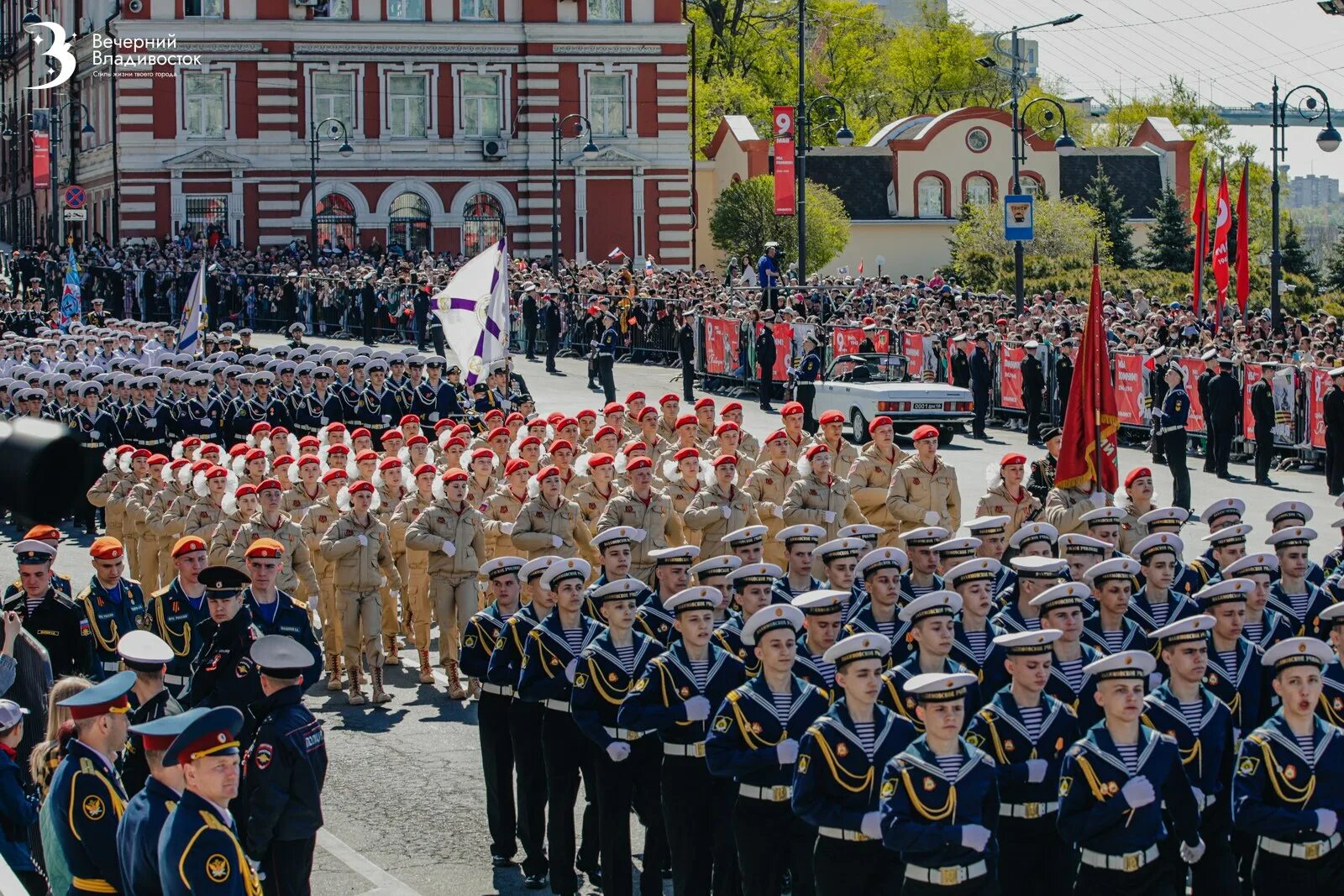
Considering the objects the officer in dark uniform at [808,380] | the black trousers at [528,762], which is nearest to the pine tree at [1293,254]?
the officer in dark uniform at [808,380]

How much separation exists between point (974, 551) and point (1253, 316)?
30442 mm

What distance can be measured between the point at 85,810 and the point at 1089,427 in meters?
10.1

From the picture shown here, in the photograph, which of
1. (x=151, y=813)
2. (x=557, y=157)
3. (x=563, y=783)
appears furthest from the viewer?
(x=557, y=157)

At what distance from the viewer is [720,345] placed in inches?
1522

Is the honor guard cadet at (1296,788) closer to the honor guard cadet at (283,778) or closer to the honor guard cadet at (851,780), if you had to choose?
the honor guard cadet at (851,780)

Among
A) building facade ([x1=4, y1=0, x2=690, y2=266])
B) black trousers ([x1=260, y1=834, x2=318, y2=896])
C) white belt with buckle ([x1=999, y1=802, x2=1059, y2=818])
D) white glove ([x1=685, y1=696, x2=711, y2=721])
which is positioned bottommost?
black trousers ([x1=260, y1=834, x2=318, y2=896])

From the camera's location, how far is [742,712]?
931 centimetres

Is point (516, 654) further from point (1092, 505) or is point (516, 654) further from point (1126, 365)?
point (1126, 365)

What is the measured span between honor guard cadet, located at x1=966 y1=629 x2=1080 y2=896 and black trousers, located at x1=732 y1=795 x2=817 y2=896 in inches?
35.3

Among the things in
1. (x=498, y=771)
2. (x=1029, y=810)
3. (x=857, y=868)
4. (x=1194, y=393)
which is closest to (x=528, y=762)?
(x=498, y=771)

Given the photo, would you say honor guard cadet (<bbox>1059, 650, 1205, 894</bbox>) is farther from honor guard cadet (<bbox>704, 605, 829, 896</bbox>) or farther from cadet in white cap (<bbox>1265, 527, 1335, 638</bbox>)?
cadet in white cap (<bbox>1265, 527, 1335, 638</bbox>)

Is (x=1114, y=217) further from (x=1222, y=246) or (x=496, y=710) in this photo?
(x=496, y=710)

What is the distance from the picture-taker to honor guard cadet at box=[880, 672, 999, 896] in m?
8.20

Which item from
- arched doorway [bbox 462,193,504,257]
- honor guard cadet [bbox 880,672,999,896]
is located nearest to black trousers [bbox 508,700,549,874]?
honor guard cadet [bbox 880,672,999,896]
